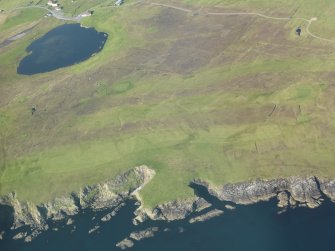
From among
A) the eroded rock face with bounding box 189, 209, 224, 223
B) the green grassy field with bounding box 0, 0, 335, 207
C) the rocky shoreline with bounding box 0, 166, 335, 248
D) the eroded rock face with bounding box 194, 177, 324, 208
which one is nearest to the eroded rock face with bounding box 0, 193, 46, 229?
the rocky shoreline with bounding box 0, 166, 335, 248

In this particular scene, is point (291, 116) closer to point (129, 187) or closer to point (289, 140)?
point (289, 140)

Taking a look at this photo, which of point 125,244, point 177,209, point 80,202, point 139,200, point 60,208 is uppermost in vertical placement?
point 60,208

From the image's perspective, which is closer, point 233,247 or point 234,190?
point 233,247

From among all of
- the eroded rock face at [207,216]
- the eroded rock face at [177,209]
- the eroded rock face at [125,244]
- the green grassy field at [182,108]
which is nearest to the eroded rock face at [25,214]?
the green grassy field at [182,108]

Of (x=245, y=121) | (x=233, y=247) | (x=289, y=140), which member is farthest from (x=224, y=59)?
(x=233, y=247)

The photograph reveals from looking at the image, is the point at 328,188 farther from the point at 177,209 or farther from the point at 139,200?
the point at 139,200

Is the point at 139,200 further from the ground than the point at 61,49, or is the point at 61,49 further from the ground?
the point at 61,49

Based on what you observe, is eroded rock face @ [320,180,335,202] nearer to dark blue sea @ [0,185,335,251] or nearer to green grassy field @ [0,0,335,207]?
dark blue sea @ [0,185,335,251]

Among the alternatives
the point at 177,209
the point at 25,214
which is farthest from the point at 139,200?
the point at 25,214
